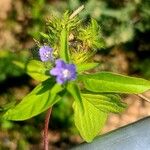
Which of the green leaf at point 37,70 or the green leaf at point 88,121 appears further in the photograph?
the green leaf at point 88,121

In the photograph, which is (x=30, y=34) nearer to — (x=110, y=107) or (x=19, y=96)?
(x=19, y=96)

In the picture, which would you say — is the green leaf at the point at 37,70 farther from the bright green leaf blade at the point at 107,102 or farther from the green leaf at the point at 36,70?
A: the bright green leaf blade at the point at 107,102

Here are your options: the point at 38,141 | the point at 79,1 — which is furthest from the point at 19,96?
the point at 79,1

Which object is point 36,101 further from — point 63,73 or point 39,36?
point 39,36

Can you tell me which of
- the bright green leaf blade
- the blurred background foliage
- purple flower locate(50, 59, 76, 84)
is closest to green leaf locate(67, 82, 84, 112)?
purple flower locate(50, 59, 76, 84)

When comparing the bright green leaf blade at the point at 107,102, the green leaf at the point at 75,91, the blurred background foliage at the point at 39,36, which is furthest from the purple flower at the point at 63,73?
the blurred background foliage at the point at 39,36

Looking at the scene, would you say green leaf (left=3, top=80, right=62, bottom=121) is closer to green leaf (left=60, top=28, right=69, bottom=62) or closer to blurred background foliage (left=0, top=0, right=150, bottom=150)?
green leaf (left=60, top=28, right=69, bottom=62)
